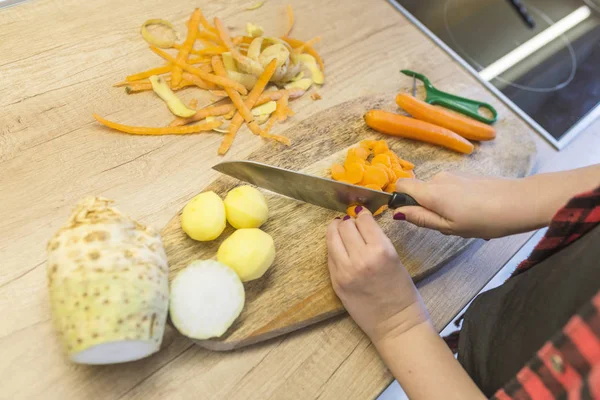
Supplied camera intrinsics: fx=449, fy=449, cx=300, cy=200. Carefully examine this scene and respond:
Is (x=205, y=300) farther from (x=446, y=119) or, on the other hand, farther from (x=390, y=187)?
(x=446, y=119)

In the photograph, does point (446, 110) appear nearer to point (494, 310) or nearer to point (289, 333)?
point (494, 310)

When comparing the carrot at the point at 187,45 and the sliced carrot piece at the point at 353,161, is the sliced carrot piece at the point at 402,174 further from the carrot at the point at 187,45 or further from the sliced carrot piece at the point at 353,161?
the carrot at the point at 187,45

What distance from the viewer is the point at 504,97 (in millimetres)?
1686

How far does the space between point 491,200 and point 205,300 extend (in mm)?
664

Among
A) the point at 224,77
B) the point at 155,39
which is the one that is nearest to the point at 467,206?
the point at 224,77

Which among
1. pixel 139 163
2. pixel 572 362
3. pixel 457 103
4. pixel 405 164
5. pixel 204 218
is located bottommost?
pixel 139 163

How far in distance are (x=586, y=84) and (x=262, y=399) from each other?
175 cm

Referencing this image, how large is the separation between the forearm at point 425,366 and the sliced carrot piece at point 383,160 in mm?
462

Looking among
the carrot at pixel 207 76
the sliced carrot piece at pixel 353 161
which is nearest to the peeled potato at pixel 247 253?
→ the sliced carrot piece at pixel 353 161

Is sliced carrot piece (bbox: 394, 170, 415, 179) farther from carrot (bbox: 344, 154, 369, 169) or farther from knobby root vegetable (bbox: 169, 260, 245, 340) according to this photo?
knobby root vegetable (bbox: 169, 260, 245, 340)

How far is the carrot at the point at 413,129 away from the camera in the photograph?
140 centimetres

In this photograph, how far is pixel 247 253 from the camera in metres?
1.00

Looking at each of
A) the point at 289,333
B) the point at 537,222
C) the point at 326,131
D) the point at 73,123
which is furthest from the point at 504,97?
the point at 73,123

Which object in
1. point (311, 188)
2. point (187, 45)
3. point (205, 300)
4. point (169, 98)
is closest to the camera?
point (205, 300)
